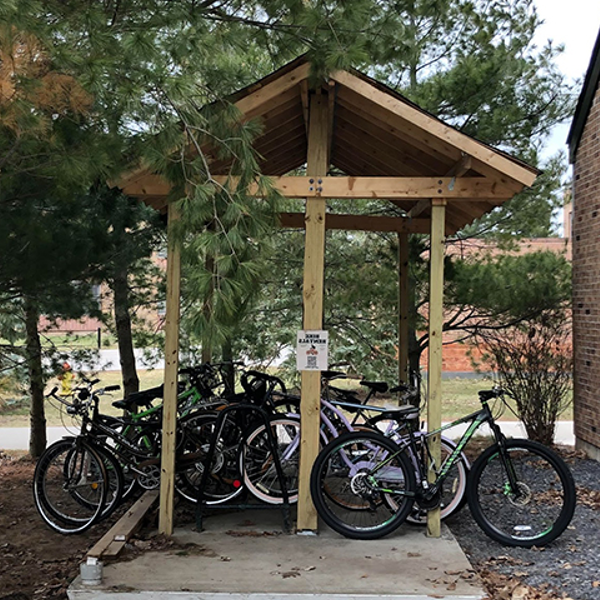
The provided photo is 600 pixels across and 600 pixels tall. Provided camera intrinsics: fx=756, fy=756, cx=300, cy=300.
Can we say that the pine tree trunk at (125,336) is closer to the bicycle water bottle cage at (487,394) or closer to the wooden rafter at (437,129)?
the wooden rafter at (437,129)

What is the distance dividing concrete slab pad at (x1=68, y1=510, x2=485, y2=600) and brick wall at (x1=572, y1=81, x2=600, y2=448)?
12.4 ft

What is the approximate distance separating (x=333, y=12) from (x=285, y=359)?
8131mm

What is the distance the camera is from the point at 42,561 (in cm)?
512

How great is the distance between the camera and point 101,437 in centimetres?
573

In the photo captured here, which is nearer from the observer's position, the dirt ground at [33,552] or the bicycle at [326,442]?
the dirt ground at [33,552]

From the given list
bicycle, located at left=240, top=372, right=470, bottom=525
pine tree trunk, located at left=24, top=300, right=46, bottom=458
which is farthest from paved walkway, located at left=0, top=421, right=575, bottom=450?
bicycle, located at left=240, top=372, right=470, bottom=525

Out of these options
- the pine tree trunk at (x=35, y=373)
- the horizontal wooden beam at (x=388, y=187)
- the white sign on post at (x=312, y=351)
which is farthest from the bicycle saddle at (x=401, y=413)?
the pine tree trunk at (x=35, y=373)

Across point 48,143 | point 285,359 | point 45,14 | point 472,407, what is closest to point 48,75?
point 48,143

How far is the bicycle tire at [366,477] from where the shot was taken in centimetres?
501

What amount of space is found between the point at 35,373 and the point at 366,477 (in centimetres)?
455

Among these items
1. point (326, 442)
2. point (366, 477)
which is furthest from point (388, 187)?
point (366, 477)

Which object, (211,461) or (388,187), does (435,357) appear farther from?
(211,461)

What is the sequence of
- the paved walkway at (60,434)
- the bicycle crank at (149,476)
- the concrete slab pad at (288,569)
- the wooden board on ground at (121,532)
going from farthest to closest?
the paved walkway at (60,434) < the bicycle crank at (149,476) < the wooden board on ground at (121,532) < the concrete slab pad at (288,569)

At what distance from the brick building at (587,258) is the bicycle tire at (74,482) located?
5.26 metres
